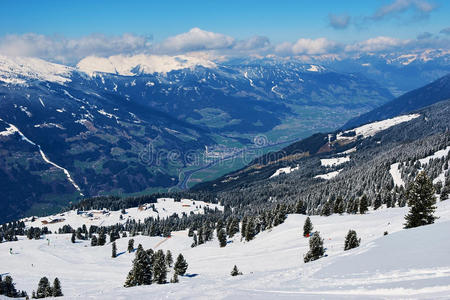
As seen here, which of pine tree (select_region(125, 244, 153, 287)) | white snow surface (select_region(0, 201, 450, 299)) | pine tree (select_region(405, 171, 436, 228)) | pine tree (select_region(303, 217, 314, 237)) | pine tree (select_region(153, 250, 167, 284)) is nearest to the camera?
white snow surface (select_region(0, 201, 450, 299))

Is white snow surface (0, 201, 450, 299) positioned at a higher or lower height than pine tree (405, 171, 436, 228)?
lower

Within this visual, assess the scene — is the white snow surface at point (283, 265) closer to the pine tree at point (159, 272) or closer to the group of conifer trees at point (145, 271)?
the pine tree at point (159, 272)

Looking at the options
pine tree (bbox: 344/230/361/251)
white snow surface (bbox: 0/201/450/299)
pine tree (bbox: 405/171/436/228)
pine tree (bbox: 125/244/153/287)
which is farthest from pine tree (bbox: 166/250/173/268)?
pine tree (bbox: 405/171/436/228)

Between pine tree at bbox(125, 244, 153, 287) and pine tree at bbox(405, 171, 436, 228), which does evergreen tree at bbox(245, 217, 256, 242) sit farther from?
pine tree at bbox(405, 171, 436, 228)

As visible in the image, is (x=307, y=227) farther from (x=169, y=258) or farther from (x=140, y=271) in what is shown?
(x=140, y=271)

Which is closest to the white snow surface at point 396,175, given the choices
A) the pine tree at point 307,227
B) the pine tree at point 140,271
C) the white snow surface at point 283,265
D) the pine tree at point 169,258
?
the white snow surface at point 283,265

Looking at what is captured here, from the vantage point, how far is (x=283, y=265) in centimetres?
6212

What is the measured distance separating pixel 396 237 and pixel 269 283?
57.2ft

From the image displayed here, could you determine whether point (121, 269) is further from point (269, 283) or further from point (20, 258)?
point (269, 283)

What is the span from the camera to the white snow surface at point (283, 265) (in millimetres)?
28141

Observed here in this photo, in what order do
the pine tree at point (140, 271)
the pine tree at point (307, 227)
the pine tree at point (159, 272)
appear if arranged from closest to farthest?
the pine tree at point (140, 271) < the pine tree at point (159, 272) < the pine tree at point (307, 227)

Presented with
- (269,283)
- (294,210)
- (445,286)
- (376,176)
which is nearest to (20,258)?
(294,210)

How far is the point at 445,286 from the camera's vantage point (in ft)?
77.7

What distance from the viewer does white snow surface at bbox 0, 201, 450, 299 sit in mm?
28141
